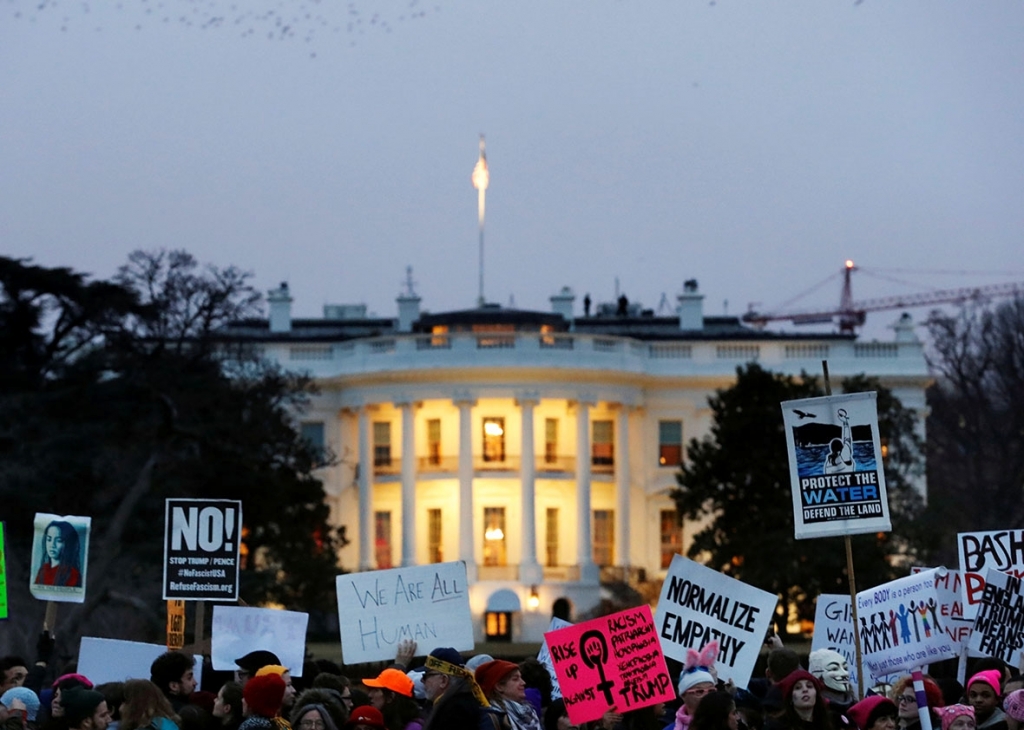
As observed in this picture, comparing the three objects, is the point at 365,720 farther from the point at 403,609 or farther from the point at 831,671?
the point at 403,609

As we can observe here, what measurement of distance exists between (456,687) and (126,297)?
3617 cm

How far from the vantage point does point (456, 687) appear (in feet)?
38.7

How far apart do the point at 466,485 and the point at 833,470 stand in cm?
6358

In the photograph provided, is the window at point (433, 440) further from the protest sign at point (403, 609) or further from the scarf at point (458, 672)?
the scarf at point (458, 672)

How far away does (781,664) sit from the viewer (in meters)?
14.3

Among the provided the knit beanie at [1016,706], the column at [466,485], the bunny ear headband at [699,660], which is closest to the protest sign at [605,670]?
the bunny ear headband at [699,660]

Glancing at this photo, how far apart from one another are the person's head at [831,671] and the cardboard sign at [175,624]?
6433 mm

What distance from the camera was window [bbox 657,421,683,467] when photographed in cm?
8281

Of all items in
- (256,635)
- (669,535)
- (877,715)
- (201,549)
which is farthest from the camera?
(669,535)

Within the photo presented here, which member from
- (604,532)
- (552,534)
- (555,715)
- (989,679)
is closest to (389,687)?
(555,715)

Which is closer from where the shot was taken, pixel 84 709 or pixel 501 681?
pixel 84 709

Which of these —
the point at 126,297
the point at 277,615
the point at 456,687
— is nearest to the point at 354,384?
the point at 126,297

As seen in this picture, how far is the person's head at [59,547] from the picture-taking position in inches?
784

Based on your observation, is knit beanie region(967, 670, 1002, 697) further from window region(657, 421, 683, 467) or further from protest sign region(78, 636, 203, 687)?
window region(657, 421, 683, 467)
